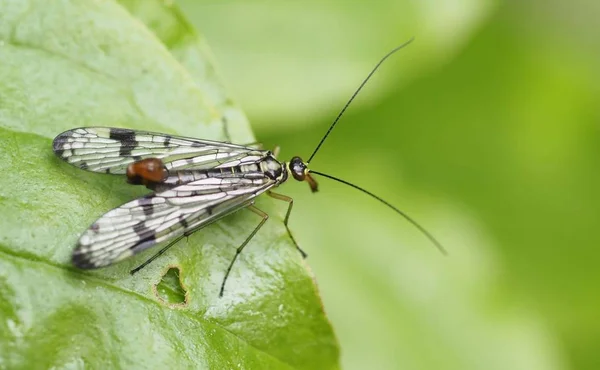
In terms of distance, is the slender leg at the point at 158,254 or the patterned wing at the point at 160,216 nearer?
the patterned wing at the point at 160,216

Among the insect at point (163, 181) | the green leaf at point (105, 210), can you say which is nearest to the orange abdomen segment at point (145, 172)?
the insect at point (163, 181)

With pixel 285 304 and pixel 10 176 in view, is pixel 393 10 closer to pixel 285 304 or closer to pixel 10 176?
pixel 285 304

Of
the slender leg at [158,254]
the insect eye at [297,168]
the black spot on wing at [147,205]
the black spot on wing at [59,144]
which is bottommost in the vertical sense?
the slender leg at [158,254]

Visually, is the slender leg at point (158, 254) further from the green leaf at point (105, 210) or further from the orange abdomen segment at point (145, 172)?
the orange abdomen segment at point (145, 172)

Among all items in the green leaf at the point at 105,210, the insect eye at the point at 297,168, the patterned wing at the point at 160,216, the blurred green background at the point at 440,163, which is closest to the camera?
the green leaf at the point at 105,210

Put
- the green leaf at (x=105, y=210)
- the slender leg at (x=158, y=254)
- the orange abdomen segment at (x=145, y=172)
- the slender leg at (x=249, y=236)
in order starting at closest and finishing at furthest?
the green leaf at (x=105, y=210) < the slender leg at (x=158, y=254) < the slender leg at (x=249, y=236) < the orange abdomen segment at (x=145, y=172)

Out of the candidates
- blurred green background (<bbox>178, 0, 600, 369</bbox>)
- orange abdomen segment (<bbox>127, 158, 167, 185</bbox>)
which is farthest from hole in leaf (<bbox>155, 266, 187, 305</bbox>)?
blurred green background (<bbox>178, 0, 600, 369</bbox>)

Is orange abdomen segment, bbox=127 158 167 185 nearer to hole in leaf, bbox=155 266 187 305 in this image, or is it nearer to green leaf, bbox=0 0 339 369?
green leaf, bbox=0 0 339 369
